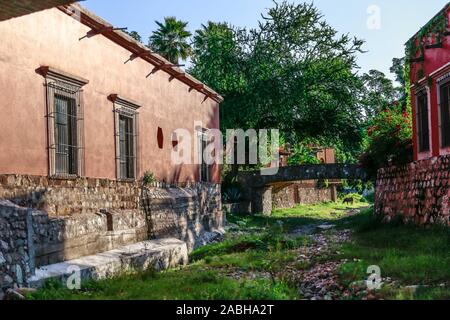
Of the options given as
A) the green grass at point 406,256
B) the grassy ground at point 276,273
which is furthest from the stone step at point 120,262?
the green grass at point 406,256

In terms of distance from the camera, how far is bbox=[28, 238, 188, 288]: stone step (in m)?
8.44

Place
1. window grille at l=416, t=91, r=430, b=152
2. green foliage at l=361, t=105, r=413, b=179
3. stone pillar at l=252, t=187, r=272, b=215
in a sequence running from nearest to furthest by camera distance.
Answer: window grille at l=416, t=91, r=430, b=152, green foliage at l=361, t=105, r=413, b=179, stone pillar at l=252, t=187, r=272, b=215

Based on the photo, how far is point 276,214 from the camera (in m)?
30.6

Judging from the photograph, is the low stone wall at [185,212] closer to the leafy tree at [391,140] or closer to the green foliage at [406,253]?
the green foliage at [406,253]

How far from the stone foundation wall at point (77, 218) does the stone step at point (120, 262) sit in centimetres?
21

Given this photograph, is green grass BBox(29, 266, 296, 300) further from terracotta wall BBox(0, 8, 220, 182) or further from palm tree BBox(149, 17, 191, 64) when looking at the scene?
palm tree BBox(149, 17, 191, 64)

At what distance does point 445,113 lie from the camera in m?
14.3

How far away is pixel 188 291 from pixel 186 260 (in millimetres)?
6043

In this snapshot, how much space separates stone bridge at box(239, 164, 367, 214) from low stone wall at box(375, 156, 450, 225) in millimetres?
10526

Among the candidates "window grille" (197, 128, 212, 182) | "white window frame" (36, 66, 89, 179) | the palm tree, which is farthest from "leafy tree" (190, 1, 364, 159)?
"white window frame" (36, 66, 89, 179)

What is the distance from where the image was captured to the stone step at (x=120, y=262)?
8.44 metres

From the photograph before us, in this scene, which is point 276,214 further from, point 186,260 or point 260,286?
point 260,286

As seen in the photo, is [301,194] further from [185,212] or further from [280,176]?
[185,212]

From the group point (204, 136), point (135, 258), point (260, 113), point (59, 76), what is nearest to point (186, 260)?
point (135, 258)
